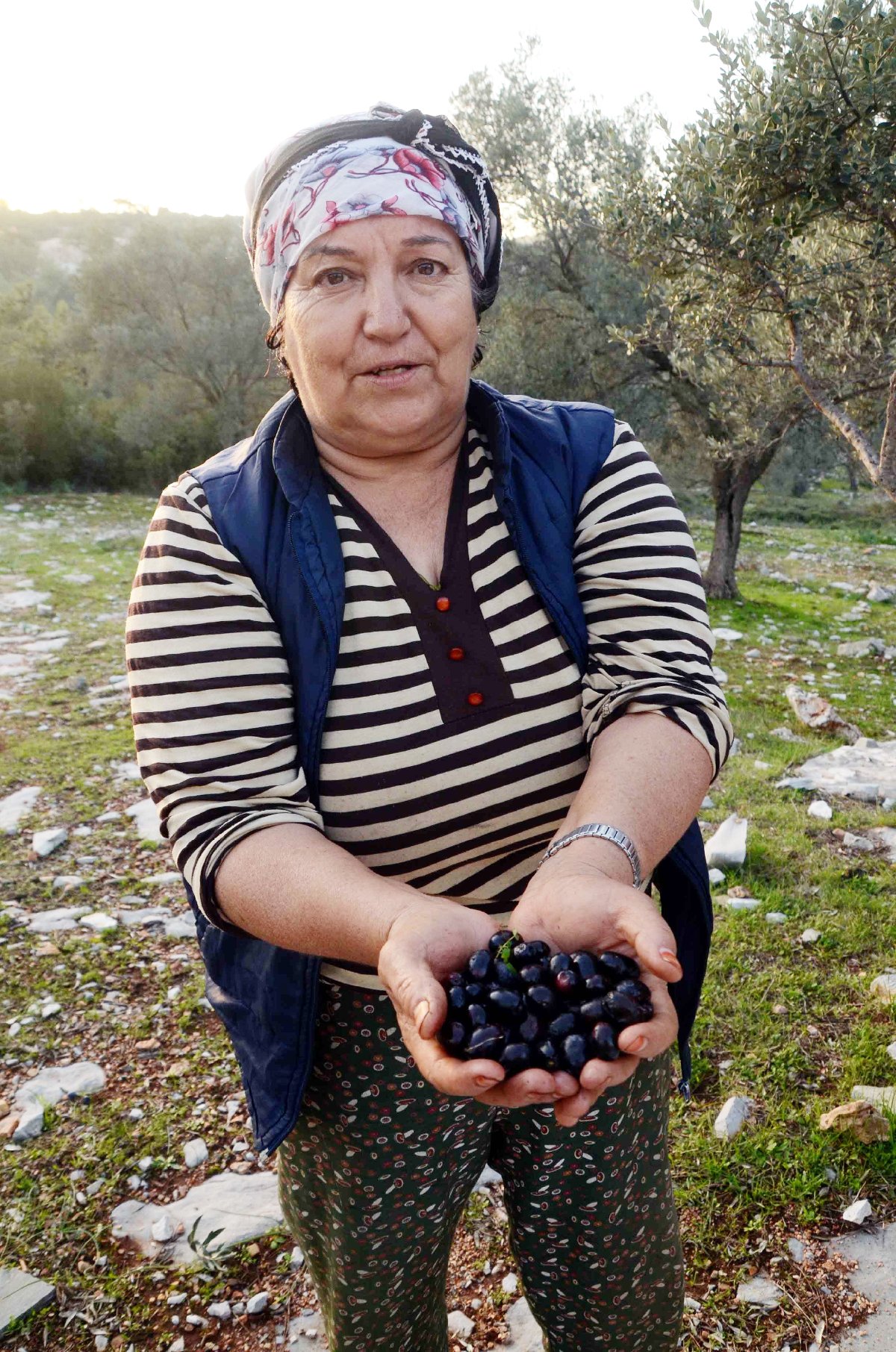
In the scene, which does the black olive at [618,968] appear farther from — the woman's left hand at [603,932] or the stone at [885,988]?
the stone at [885,988]

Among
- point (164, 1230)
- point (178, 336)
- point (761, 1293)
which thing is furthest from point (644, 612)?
point (178, 336)

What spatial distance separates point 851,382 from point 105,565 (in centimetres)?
1008

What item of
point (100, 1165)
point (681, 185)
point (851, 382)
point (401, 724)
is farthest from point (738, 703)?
point (401, 724)

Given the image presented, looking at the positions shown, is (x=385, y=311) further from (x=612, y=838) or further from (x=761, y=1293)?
(x=761, y=1293)

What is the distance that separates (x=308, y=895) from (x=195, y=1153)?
2.19 metres

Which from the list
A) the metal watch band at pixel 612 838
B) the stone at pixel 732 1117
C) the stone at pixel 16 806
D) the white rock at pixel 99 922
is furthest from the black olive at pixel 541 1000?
the stone at pixel 16 806

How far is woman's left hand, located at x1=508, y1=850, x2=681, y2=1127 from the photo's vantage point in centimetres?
134

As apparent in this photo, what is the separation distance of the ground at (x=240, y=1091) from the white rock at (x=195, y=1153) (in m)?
0.03

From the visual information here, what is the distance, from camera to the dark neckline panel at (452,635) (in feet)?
5.51

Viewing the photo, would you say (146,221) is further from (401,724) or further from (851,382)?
(401,724)

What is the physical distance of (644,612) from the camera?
171 centimetres

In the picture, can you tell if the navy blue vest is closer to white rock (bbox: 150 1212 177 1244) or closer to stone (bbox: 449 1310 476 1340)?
stone (bbox: 449 1310 476 1340)

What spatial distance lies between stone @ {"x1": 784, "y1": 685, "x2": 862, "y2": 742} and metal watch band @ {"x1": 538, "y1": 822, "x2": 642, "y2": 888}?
20.0 ft

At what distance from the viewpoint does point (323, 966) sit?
68.9 inches
